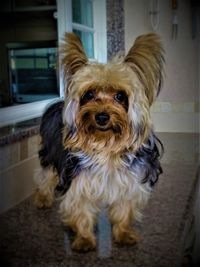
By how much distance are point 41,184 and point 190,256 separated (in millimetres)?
305

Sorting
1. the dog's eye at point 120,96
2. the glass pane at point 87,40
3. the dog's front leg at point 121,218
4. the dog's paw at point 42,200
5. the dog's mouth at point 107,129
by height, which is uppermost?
the glass pane at point 87,40

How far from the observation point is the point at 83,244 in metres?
0.65

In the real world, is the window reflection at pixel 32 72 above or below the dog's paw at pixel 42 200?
above

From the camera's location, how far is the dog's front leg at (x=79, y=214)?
0.69m

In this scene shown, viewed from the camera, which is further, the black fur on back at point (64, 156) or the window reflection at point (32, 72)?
the black fur on back at point (64, 156)

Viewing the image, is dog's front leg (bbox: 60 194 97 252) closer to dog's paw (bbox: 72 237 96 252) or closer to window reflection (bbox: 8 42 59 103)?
dog's paw (bbox: 72 237 96 252)

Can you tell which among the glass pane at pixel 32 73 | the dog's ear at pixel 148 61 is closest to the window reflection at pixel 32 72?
the glass pane at pixel 32 73

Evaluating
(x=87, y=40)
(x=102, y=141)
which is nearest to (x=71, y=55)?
(x=87, y=40)

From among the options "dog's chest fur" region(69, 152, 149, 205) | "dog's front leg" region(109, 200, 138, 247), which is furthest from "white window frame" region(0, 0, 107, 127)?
"dog's front leg" region(109, 200, 138, 247)

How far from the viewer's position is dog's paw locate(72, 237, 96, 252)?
64 cm

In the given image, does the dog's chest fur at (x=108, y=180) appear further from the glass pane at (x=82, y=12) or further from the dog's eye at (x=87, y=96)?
the glass pane at (x=82, y=12)

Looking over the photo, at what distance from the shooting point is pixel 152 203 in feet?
2.32

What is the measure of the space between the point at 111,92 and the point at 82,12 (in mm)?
125

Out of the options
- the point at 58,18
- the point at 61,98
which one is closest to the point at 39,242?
the point at 61,98
